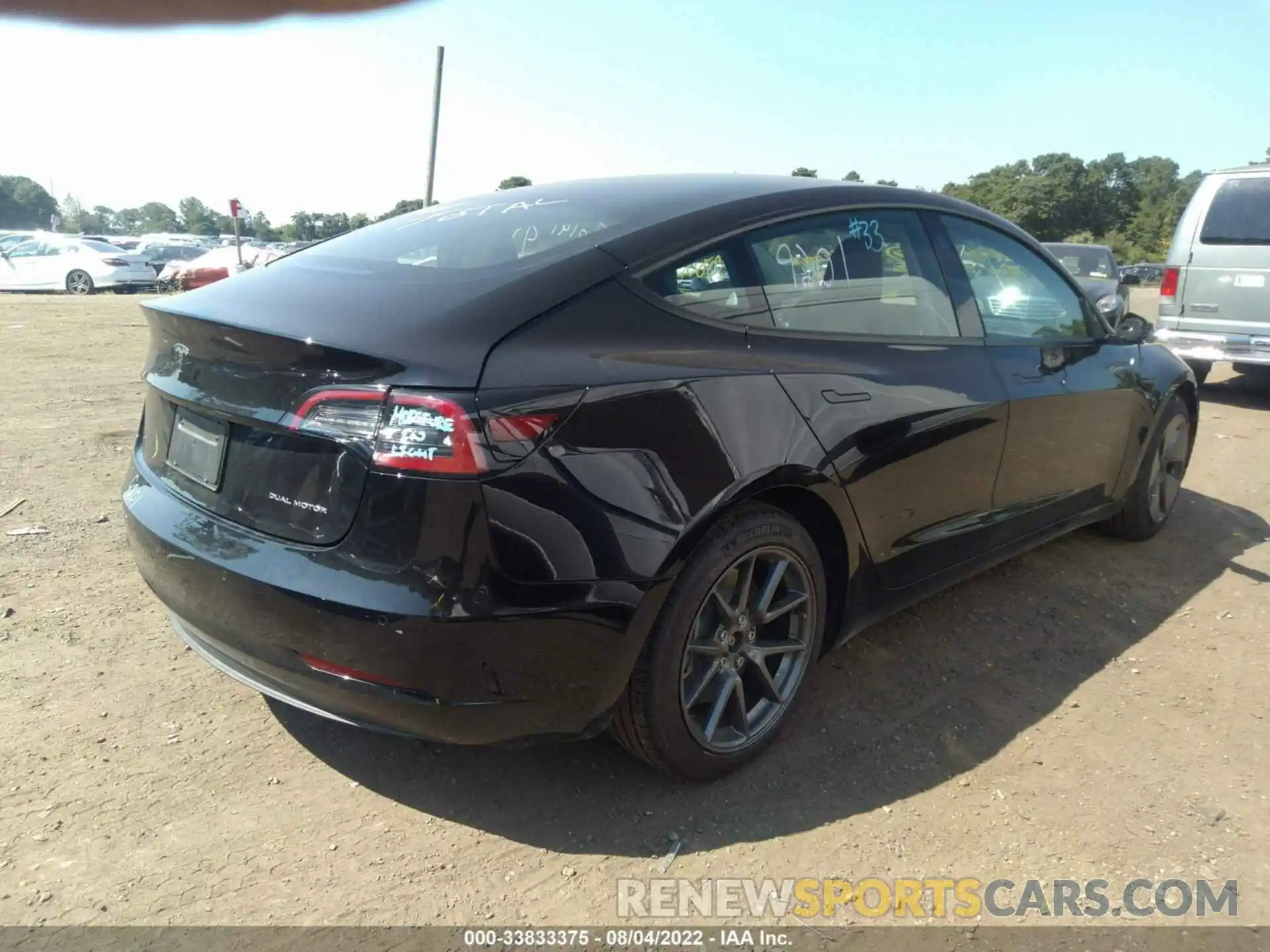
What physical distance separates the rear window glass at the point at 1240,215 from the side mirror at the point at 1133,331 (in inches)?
213

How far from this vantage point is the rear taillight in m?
1.97

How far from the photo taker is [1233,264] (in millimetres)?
8578

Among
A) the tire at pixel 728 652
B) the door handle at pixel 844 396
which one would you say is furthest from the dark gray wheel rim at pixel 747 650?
the door handle at pixel 844 396

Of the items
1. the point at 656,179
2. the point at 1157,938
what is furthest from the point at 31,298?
the point at 1157,938

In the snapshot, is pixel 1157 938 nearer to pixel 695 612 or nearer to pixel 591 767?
pixel 695 612

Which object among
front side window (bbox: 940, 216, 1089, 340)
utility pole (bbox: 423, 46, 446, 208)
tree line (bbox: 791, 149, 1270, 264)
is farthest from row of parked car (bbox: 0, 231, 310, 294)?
tree line (bbox: 791, 149, 1270, 264)

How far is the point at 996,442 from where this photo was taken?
3328 mm

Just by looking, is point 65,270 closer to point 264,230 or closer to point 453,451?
point 453,451

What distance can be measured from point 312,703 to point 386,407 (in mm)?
758

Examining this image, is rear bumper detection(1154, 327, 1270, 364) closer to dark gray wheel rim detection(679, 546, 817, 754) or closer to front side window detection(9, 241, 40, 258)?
dark gray wheel rim detection(679, 546, 817, 754)

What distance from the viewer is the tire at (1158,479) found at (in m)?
4.50

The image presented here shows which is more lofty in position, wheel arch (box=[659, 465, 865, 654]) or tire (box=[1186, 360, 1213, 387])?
tire (box=[1186, 360, 1213, 387])

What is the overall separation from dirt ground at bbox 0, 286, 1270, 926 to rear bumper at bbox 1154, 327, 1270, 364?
5.81 metres

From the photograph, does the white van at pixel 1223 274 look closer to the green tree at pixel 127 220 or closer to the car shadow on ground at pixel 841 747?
the car shadow on ground at pixel 841 747
